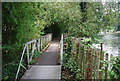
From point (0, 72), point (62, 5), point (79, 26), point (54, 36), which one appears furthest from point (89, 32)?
point (54, 36)

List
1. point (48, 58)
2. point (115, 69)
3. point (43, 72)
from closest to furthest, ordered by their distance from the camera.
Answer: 1. point (115, 69)
2. point (43, 72)
3. point (48, 58)

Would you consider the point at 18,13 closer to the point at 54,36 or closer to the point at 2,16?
the point at 2,16

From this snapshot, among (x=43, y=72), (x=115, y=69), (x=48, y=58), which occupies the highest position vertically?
(x=115, y=69)

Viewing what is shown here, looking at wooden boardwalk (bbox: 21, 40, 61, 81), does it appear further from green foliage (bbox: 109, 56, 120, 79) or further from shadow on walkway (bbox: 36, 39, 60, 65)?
green foliage (bbox: 109, 56, 120, 79)

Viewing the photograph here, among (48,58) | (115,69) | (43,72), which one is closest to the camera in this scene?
(115,69)

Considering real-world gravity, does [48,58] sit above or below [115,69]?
below

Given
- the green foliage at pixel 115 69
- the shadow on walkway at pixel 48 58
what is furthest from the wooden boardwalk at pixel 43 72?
the green foliage at pixel 115 69

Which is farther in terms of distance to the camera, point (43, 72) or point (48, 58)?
point (48, 58)

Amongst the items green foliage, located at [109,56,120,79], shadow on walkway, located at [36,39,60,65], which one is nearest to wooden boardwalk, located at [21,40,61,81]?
shadow on walkway, located at [36,39,60,65]

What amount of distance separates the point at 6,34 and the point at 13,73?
4.77ft

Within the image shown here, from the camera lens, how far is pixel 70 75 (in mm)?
3869

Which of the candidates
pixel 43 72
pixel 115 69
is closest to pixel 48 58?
pixel 43 72

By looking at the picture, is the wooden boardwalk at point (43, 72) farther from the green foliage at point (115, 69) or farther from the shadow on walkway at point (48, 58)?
the green foliage at point (115, 69)

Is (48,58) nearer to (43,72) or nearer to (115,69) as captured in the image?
(43,72)
